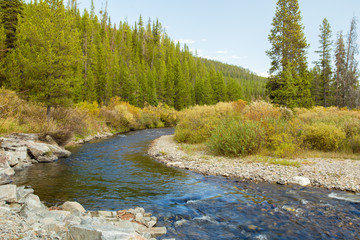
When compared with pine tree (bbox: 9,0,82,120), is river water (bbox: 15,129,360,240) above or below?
below

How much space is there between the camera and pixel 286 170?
27.8 feet

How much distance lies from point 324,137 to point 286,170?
13.2 ft

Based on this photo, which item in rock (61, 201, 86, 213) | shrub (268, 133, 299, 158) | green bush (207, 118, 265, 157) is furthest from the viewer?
green bush (207, 118, 265, 157)

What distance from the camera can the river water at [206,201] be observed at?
184 inches

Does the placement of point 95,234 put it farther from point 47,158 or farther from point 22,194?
point 47,158

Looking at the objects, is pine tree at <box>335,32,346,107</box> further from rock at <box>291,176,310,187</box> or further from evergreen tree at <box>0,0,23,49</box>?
evergreen tree at <box>0,0,23,49</box>

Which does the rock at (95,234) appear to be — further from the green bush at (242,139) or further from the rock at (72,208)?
the green bush at (242,139)

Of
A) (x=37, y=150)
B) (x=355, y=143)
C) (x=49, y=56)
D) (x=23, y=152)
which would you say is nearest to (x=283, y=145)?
(x=355, y=143)

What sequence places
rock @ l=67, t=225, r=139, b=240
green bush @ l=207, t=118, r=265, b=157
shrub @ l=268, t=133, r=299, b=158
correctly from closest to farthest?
rock @ l=67, t=225, r=139, b=240
shrub @ l=268, t=133, r=299, b=158
green bush @ l=207, t=118, r=265, b=157

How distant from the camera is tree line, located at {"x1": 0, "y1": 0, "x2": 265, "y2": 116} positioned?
15.7 metres

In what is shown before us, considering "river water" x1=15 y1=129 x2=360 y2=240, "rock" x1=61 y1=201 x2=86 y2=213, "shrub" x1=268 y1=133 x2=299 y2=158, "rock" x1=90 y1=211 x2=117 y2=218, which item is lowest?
"river water" x1=15 y1=129 x2=360 y2=240

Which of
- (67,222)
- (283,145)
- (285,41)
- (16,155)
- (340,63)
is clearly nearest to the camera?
(67,222)

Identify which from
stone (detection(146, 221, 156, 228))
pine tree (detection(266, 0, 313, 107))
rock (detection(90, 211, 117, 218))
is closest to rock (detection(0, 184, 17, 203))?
rock (detection(90, 211, 117, 218))

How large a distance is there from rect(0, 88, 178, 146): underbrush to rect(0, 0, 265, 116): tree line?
1213 millimetres
